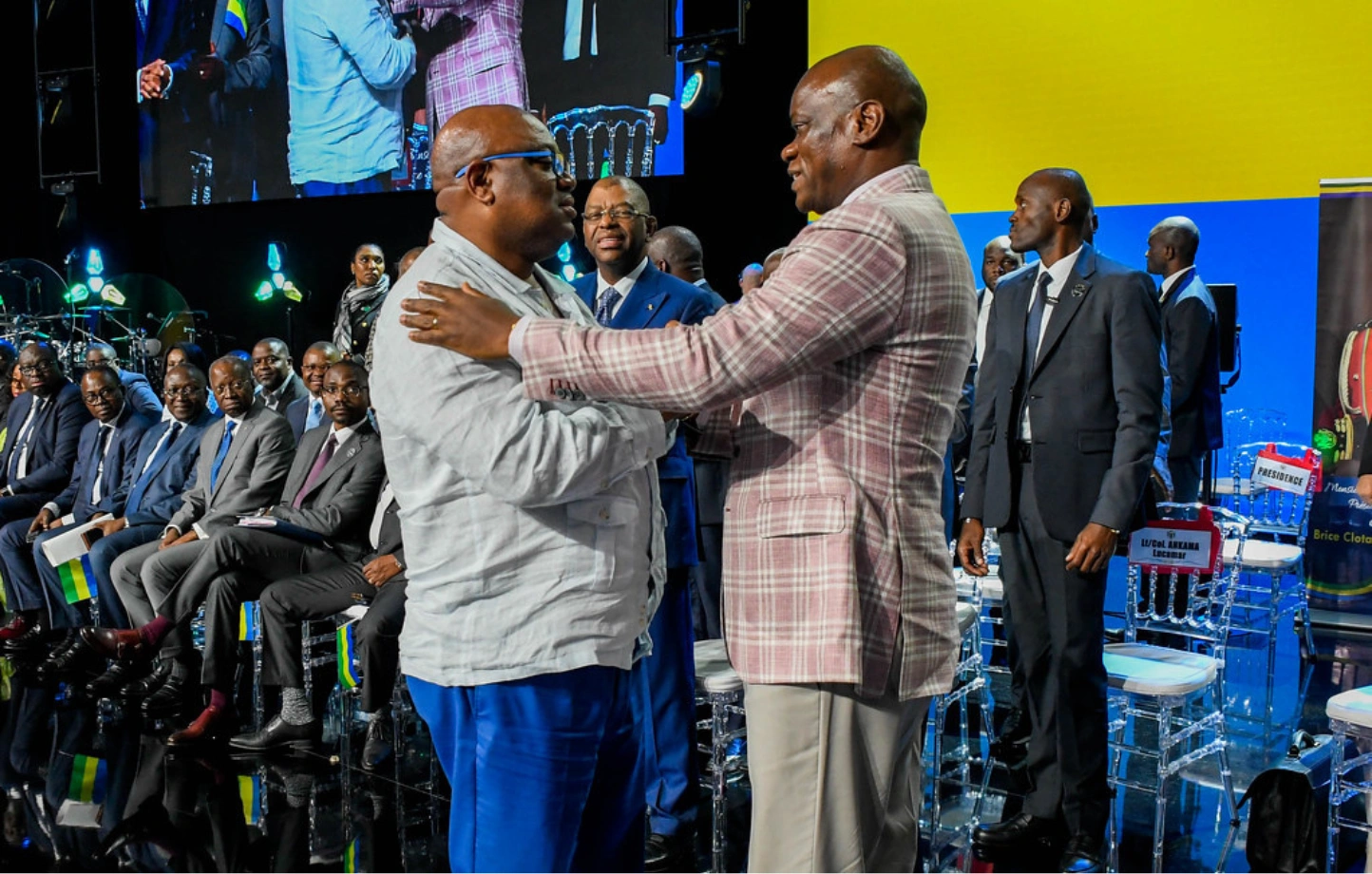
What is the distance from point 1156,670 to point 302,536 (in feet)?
10.4

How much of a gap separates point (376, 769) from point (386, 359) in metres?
2.95

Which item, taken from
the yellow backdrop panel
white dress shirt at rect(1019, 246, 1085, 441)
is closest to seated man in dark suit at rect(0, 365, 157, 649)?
the yellow backdrop panel

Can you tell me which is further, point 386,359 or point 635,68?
point 635,68

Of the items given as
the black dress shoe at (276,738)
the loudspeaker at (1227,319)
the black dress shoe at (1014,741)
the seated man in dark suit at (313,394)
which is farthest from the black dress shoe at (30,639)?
the loudspeaker at (1227,319)

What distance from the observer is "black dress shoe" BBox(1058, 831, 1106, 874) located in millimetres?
3219

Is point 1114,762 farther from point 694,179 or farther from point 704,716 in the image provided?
point 694,179

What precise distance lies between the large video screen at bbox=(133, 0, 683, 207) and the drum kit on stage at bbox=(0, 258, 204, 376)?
2.97ft

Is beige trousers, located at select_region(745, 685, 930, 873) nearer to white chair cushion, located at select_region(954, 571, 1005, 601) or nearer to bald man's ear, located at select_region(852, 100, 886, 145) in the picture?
bald man's ear, located at select_region(852, 100, 886, 145)

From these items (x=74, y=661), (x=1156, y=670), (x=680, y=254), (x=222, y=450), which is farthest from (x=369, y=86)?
(x=1156, y=670)

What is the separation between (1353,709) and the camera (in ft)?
10.1

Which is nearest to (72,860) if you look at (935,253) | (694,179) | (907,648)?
(907,648)

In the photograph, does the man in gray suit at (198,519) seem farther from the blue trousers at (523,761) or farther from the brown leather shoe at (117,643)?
the blue trousers at (523,761)

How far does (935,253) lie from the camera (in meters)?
1.83

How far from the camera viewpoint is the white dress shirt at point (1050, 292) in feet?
10.9
